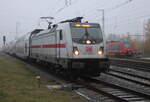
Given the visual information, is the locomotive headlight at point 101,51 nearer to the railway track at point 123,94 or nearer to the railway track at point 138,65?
the railway track at point 123,94

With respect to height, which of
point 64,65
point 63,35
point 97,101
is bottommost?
point 97,101

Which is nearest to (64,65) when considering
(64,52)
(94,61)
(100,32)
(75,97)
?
(64,52)

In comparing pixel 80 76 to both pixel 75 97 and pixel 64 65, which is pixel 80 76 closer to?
pixel 64 65

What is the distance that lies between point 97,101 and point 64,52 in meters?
5.33

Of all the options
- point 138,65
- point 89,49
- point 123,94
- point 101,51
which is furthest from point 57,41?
point 138,65

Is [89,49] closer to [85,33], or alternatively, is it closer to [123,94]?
[85,33]

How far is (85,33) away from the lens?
14.9 meters

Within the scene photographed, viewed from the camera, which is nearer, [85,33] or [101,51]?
[101,51]

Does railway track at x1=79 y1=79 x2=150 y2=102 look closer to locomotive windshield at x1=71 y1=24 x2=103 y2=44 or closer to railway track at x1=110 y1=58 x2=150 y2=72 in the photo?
locomotive windshield at x1=71 y1=24 x2=103 y2=44

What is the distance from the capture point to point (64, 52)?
14.8m

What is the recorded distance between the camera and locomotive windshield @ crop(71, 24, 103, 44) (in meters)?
14.6

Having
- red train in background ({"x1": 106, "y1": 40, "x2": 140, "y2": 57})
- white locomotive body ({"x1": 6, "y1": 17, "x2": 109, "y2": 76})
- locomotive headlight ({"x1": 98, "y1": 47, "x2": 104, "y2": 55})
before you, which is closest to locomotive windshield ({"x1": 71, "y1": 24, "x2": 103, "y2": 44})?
white locomotive body ({"x1": 6, "y1": 17, "x2": 109, "y2": 76})

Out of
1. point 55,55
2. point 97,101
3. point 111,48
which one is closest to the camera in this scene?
point 97,101

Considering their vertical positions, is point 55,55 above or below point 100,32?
below
